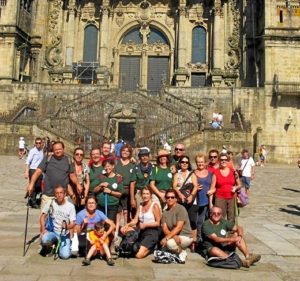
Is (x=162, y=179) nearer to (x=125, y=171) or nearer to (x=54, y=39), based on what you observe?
(x=125, y=171)

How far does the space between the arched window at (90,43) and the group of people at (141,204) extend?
2963 cm

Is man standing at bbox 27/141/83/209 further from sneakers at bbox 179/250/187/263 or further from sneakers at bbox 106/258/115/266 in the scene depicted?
sneakers at bbox 179/250/187/263

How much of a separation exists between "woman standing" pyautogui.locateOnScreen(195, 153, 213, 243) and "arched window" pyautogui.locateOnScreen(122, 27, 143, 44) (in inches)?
1216

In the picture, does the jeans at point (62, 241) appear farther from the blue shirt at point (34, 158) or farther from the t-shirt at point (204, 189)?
the blue shirt at point (34, 158)

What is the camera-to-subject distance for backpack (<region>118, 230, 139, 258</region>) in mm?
6586

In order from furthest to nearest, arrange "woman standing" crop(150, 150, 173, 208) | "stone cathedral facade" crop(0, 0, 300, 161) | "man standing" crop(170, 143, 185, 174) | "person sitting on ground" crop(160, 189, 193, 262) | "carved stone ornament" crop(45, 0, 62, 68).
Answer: "carved stone ornament" crop(45, 0, 62, 68) → "stone cathedral facade" crop(0, 0, 300, 161) → "man standing" crop(170, 143, 185, 174) → "woman standing" crop(150, 150, 173, 208) → "person sitting on ground" crop(160, 189, 193, 262)

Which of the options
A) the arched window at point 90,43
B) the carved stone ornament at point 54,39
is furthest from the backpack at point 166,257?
the arched window at point 90,43

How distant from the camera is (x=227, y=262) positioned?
6.22m

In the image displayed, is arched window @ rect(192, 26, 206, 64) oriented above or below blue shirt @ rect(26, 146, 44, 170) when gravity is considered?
above

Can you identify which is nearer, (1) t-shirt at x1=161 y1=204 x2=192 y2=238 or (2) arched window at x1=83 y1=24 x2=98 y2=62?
(1) t-shirt at x1=161 y1=204 x2=192 y2=238

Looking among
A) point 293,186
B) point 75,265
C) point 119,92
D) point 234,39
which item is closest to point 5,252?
point 75,265

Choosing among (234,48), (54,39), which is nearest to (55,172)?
(234,48)

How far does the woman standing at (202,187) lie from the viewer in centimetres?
723

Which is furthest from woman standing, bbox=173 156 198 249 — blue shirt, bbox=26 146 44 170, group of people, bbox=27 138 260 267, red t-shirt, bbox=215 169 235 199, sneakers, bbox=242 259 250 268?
blue shirt, bbox=26 146 44 170
